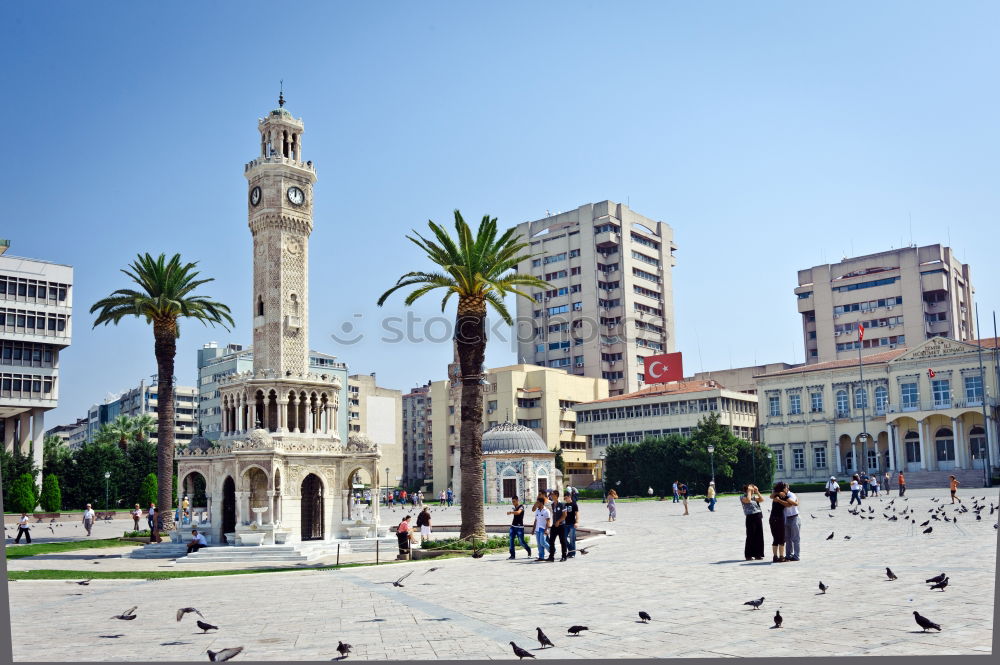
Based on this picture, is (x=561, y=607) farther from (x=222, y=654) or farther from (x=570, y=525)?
(x=570, y=525)

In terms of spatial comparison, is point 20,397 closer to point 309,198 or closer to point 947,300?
point 309,198

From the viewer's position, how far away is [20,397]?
6700 cm

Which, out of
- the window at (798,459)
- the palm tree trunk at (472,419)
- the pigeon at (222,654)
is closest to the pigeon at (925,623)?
the pigeon at (222,654)

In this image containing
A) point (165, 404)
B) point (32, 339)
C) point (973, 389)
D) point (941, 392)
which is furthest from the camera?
point (941, 392)

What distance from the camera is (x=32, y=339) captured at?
64375 millimetres

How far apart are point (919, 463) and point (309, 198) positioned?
60088 millimetres

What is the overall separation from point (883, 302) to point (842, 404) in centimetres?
3318

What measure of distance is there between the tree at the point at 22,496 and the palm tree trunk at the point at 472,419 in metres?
40.0

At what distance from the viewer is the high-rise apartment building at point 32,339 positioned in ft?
209

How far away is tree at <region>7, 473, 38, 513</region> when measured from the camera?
5822 cm

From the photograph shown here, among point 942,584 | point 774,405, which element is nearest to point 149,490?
point 774,405

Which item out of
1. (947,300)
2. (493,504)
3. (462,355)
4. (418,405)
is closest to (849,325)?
(947,300)

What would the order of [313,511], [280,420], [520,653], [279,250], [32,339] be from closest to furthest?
[520,653]
[313,511]
[280,420]
[279,250]
[32,339]

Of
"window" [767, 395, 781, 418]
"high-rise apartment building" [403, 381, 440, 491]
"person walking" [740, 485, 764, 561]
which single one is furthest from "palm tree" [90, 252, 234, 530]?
"high-rise apartment building" [403, 381, 440, 491]
